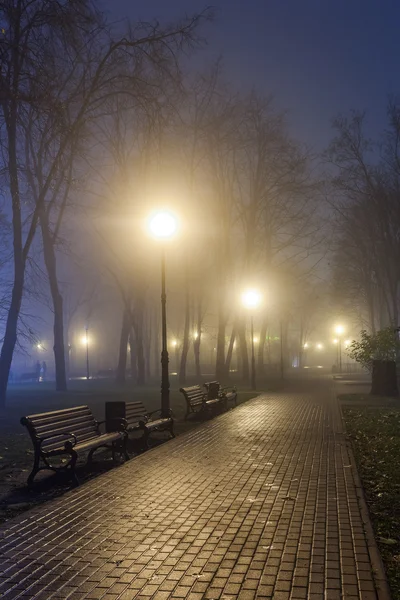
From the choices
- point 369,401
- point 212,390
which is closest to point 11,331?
point 212,390

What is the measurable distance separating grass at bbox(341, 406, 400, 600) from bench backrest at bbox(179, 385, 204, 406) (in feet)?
13.0

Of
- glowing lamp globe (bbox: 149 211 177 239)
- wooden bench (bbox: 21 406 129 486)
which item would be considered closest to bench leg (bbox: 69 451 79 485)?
wooden bench (bbox: 21 406 129 486)

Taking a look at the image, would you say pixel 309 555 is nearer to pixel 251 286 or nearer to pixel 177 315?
pixel 251 286

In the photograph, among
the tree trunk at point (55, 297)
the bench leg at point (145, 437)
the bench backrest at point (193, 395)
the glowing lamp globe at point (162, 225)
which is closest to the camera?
the bench leg at point (145, 437)

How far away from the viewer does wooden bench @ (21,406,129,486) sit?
8.66 meters

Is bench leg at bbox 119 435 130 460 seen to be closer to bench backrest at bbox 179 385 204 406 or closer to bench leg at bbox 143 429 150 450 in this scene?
bench leg at bbox 143 429 150 450

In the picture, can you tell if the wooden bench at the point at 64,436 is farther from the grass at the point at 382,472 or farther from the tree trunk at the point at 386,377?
the tree trunk at the point at 386,377

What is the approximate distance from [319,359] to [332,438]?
111 metres

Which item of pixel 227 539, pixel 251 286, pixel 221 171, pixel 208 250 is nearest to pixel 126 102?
pixel 227 539

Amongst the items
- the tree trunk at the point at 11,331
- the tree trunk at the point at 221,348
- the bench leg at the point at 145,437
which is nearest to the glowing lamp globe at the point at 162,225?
the bench leg at the point at 145,437

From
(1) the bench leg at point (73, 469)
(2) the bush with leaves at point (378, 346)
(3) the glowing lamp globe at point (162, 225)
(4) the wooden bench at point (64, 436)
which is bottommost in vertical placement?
(1) the bench leg at point (73, 469)

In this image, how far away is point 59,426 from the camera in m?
9.44

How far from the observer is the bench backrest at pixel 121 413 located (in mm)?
11477

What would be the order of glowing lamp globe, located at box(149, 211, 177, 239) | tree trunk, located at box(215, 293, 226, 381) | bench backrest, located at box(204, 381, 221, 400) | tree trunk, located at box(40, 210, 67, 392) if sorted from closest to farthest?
glowing lamp globe, located at box(149, 211, 177, 239) → bench backrest, located at box(204, 381, 221, 400) → tree trunk, located at box(40, 210, 67, 392) → tree trunk, located at box(215, 293, 226, 381)
